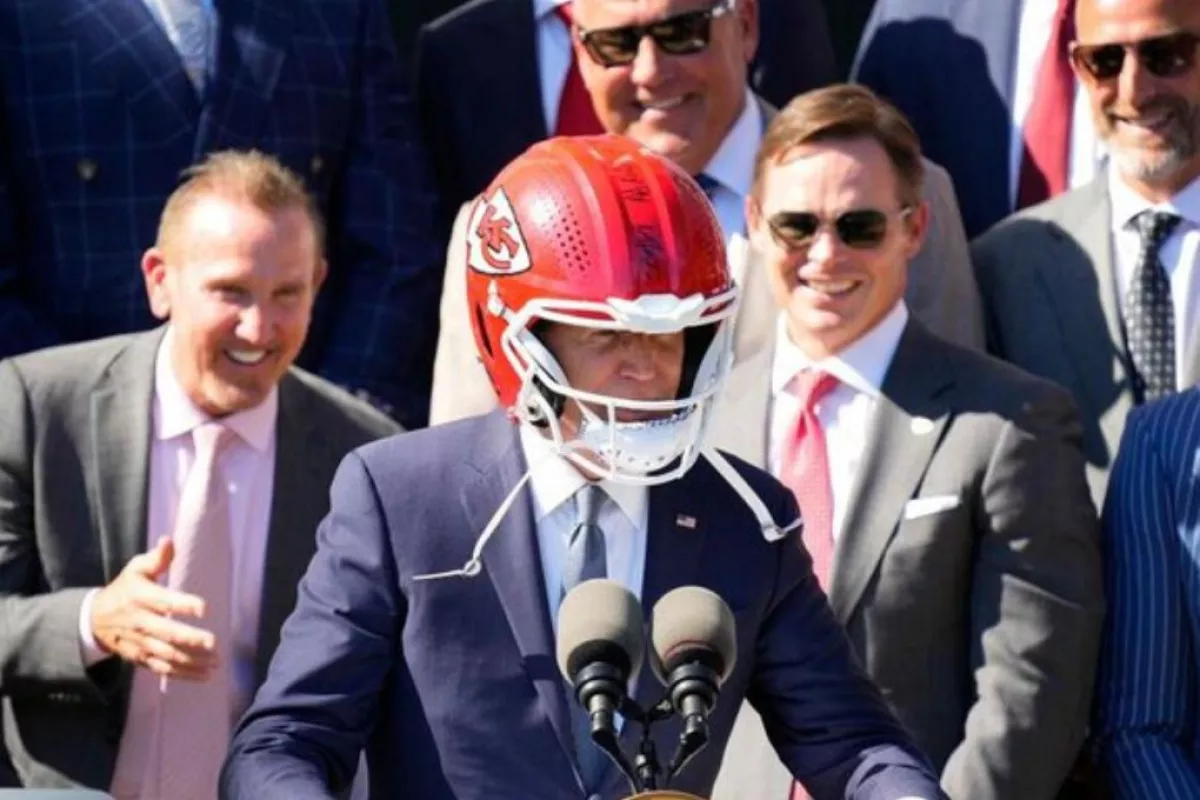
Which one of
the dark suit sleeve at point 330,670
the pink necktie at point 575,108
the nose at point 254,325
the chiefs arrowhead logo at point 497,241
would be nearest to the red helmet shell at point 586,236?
the chiefs arrowhead logo at point 497,241

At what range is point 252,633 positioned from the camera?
5.45m

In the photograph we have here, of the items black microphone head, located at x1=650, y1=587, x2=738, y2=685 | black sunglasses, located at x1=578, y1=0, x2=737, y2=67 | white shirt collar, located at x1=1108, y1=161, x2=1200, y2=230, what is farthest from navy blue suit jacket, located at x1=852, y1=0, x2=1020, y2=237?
black microphone head, located at x1=650, y1=587, x2=738, y2=685

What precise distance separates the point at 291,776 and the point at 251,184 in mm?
2080

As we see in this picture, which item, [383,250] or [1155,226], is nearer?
[1155,226]

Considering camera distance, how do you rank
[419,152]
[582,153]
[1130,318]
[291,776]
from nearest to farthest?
1. [291,776]
2. [582,153]
3. [1130,318]
4. [419,152]

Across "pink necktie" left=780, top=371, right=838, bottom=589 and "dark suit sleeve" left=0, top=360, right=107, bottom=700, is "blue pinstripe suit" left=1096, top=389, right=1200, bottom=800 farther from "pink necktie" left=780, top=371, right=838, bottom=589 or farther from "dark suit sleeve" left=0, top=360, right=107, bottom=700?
"dark suit sleeve" left=0, top=360, right=107, bottom=700

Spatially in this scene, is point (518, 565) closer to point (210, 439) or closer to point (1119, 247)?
point (210, 439)

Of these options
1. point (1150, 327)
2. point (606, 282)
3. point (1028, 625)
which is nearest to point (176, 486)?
point (1028, 625)

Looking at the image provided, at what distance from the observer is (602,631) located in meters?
3.49

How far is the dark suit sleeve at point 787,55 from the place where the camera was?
6762 millimetres

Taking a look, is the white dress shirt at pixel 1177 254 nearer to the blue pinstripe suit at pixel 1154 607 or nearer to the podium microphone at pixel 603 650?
the blue pinstripe suit at pixel 1154 607

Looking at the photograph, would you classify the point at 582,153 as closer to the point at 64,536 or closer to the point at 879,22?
the point at 64,536

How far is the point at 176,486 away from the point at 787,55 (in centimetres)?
198

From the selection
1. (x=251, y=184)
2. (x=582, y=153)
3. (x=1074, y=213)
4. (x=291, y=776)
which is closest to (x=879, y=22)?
(x=1074, y=213)
